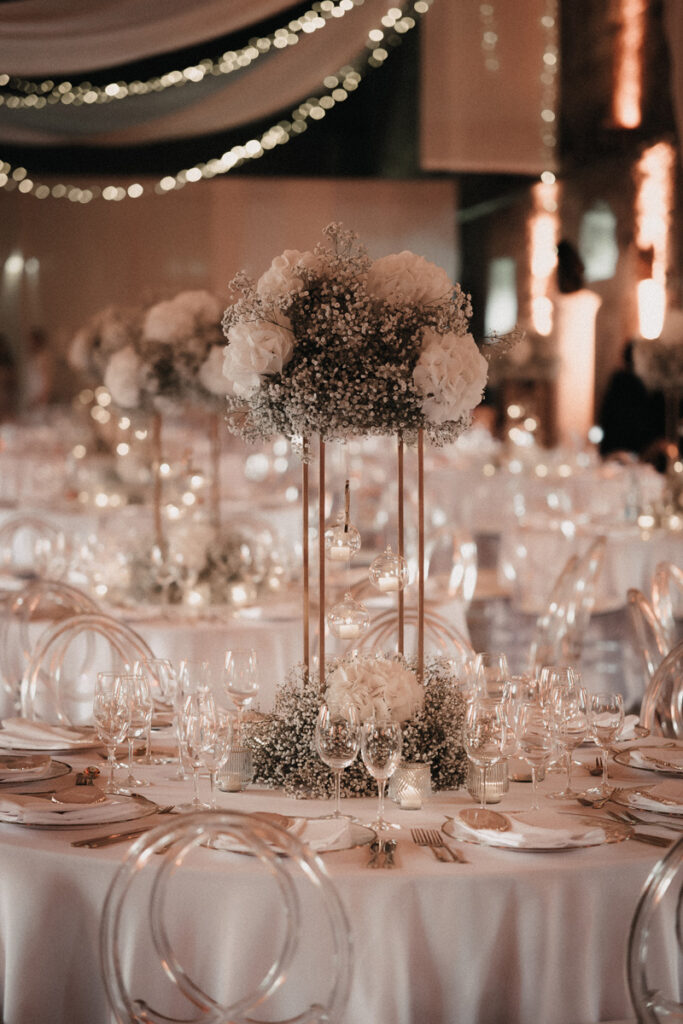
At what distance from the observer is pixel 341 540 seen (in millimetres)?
2953

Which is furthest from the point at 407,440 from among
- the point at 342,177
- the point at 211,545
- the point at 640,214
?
the point at 342,177

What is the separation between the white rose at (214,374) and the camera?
5.05 metres

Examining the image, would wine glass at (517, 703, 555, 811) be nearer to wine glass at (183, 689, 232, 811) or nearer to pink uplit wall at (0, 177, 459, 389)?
wine glass at (183, 689, 232, 811)

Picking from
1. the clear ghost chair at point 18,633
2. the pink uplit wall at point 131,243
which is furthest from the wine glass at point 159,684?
the pink uplit wall at point 131,243

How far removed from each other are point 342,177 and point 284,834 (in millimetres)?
15224

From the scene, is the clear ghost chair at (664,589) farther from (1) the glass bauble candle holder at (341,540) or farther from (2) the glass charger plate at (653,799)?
(1) the glass bauble candle holder at (341,540)

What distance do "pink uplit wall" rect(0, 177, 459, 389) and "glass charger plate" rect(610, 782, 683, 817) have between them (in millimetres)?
14580

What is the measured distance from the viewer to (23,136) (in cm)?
1426

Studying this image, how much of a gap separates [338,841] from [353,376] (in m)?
→ 0.97

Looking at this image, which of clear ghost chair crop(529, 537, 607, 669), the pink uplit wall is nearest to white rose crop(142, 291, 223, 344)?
clear ghost chair crop(529, 537, 607, 669)

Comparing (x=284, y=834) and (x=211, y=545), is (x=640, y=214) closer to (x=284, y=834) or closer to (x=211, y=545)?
(x=211, y=545)

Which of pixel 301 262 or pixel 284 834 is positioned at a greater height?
pixel 301 262

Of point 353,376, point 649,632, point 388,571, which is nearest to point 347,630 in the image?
point 388,571

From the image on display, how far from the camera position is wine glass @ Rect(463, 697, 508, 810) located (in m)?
2.63
